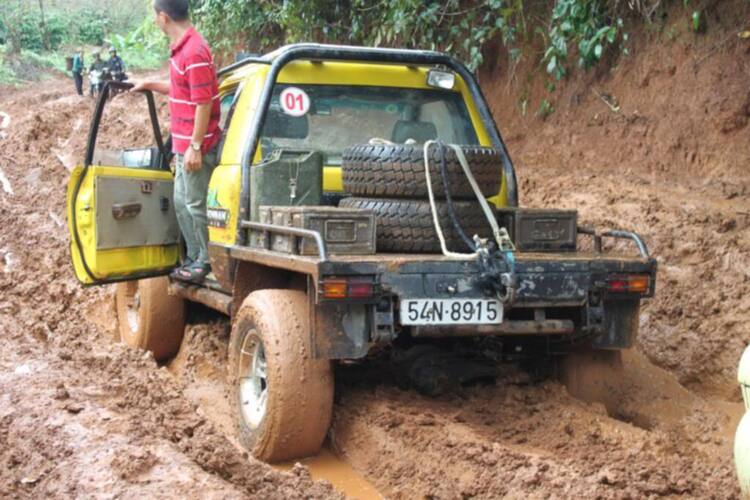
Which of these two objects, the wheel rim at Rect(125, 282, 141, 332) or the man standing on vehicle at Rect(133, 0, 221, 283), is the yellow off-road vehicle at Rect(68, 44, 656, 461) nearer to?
the man standing on vehicle at Rect(133, 0, 221, 283)

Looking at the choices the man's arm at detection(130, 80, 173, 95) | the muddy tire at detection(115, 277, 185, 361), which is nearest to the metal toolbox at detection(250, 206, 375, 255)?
the man's arm at detection(130, 80, 173, 95)

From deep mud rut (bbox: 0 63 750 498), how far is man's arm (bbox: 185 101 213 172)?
1.27 metres

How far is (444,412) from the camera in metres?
4.96

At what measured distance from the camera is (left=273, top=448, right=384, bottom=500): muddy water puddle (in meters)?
4.43

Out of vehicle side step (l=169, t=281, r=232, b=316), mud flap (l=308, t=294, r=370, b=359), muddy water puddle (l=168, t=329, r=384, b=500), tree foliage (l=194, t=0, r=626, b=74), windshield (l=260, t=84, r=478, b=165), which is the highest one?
tree foliage (l=194, t=0, r=626, b=74)

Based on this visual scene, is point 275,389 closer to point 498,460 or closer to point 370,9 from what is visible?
point 498,460

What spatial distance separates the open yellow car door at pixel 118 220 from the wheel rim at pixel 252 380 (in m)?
1.56

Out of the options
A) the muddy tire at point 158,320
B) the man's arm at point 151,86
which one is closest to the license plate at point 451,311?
the man's arm at point 151,86

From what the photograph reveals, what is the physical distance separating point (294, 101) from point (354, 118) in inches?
15.4

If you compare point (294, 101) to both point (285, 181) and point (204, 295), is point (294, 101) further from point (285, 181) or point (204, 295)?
point (204, 295)

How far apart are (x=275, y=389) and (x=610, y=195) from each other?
4171mm

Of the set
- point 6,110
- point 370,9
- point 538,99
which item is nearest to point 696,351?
point 538,99

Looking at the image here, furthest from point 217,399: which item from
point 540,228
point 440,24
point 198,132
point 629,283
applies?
point 440,24

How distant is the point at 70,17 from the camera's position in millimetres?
40156
